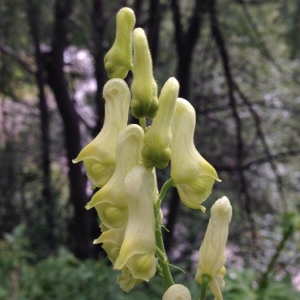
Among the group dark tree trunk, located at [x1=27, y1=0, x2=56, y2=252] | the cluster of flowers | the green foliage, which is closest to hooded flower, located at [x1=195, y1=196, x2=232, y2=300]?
the cluster of flowers

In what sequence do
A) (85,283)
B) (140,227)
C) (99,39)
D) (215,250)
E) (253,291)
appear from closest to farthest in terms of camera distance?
(140,227) → (215,250) → (253,291) → (85,283) → (99,39)

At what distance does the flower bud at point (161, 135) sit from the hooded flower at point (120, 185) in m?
0.05

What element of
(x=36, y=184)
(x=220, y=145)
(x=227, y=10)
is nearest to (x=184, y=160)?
(x=227, y=10)

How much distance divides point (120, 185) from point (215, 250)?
274 millimetres

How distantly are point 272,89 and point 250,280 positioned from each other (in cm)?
239

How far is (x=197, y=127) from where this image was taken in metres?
4.05

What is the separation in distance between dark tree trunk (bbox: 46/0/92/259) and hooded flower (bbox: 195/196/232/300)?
8.96 feet

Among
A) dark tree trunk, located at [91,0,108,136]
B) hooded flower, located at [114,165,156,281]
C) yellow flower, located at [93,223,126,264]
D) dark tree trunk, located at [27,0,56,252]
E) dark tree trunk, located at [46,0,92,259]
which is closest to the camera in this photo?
hooded flower, located at [114,165,156,281]

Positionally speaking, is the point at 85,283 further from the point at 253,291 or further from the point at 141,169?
the point at 141,169

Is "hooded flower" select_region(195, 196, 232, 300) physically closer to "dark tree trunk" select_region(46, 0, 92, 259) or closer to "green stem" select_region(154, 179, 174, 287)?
"green stem" select_region(154, 179, 174, 287)

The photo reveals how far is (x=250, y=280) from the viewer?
7.15 ft

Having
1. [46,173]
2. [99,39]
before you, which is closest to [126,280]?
[99,39]

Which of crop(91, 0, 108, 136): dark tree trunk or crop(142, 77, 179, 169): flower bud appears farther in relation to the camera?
crop(91, 0, 108, 136): dark tree trunk

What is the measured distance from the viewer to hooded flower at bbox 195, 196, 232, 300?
1057 mm
